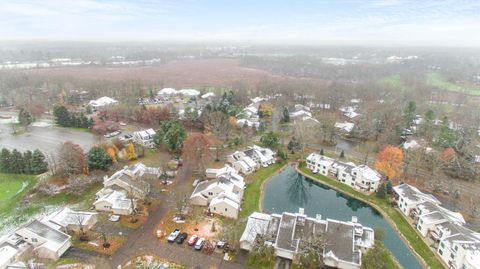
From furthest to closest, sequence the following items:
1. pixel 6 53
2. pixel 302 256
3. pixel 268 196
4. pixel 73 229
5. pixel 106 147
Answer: pixel 6 53
pixel 106 147
pixel 268 196
pixel 73 229
pixel 302 256

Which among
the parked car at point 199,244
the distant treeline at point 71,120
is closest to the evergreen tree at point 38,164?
the distant treeline at point 71,120

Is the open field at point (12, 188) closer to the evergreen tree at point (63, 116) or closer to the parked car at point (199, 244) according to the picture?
the parked car at point (199, 244)

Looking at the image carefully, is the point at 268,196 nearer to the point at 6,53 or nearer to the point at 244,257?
the point at 244,257

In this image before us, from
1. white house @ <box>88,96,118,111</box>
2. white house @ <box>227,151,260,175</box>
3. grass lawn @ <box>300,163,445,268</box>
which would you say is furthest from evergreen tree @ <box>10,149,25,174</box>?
grass lawn @ <box>300,163,445,268</box>

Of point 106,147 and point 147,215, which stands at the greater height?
point 106,147

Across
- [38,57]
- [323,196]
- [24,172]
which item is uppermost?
[38,57]

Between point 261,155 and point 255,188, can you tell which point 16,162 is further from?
point 261,155

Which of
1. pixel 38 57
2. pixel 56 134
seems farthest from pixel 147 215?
pixel 38 57
